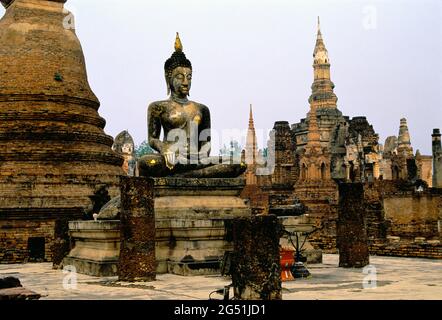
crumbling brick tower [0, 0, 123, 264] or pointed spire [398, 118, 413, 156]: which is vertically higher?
pointed spire [398, 118, 413, 156]

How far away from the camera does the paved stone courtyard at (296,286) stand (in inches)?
275

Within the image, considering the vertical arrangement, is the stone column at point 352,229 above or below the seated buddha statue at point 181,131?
below

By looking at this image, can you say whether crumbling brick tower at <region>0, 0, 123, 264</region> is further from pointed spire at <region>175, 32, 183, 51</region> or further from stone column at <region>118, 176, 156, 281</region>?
stone column at <region>118, 176, 156, 281</region>

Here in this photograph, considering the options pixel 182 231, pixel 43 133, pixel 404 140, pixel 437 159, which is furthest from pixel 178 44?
pixel 404 140

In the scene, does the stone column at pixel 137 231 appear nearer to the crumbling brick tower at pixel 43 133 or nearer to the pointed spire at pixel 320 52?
the crumbling brick tower at pixel 43 133

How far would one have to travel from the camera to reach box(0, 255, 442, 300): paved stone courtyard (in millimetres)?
A: 6977

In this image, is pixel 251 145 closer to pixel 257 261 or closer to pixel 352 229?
pixel 352 229

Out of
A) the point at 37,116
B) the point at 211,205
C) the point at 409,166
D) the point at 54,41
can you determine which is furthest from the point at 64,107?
the point at 409,166

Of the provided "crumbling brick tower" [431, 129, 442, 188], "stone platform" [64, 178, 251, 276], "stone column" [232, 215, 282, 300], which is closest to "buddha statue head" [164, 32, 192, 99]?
"stone platform" [64, 178, 251, 276]

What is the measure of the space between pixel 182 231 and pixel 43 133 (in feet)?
30.5

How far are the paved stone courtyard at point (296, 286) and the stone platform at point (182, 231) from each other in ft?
1.16

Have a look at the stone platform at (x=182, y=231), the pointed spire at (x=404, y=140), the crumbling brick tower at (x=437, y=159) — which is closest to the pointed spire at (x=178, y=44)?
the stone platform at (x=182, y=231)

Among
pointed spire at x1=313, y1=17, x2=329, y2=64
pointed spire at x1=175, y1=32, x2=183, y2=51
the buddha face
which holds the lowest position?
the buddha face

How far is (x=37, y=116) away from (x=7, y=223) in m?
3.53
